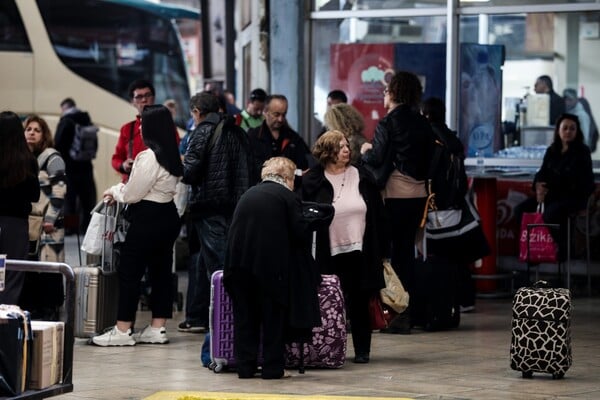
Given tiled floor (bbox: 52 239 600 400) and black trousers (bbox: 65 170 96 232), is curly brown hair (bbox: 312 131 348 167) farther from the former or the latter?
black trousers (bbox: 65 170 96 232)

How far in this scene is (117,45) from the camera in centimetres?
2645

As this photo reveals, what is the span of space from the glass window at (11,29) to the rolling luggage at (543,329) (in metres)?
16.2

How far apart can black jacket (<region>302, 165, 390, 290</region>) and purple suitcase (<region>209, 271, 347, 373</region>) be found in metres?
0.25

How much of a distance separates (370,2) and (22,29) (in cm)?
979

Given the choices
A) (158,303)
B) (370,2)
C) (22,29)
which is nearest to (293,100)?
(370,2)

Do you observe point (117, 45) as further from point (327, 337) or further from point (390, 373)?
point (390, 373)

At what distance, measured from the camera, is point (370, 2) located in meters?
16.9

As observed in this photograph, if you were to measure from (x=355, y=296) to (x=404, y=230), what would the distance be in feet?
5.30

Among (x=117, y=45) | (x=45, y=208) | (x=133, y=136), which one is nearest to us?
(x=45, y=208)

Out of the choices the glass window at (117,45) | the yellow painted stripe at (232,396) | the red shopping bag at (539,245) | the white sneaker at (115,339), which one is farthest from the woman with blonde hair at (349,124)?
the glass window at (117,45)

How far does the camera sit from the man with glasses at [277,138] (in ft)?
45.6

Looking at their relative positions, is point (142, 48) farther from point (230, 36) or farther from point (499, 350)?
point (499, 350)

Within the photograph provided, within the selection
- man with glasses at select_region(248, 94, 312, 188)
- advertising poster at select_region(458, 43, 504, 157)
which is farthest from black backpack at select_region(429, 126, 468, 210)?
advertising poster at select_region(458, 43, 504, 157)

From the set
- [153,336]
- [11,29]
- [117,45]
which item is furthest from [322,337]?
[117,45]
